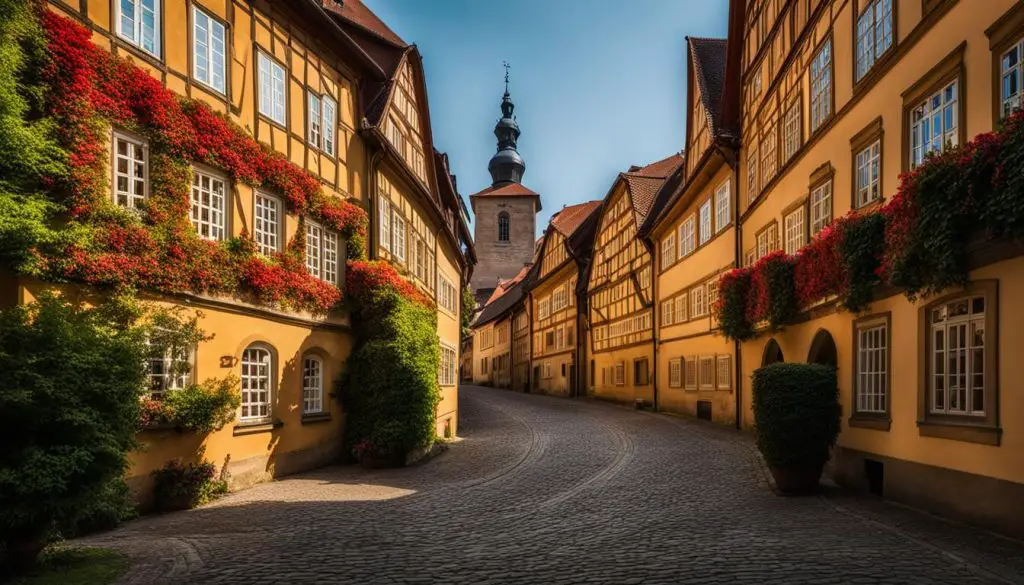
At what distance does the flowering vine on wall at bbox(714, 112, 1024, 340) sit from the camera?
812 cm

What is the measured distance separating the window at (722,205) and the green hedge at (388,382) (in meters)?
11.0

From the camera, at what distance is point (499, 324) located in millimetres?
66562

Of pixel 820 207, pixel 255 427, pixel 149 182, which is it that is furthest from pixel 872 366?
pixel 149 182

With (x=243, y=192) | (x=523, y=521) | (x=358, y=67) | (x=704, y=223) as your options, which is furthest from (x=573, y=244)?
(x=523, y=521)

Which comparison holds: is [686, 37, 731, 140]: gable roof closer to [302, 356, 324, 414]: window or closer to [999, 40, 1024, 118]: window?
[302, 356, 324, 414]: window

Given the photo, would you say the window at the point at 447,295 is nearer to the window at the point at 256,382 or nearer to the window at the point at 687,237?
the window at the point at 687,237

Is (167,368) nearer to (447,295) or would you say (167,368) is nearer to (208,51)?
(208,51)

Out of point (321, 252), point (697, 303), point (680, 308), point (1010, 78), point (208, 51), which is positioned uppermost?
point (208, 51)

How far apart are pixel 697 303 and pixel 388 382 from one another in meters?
13.4

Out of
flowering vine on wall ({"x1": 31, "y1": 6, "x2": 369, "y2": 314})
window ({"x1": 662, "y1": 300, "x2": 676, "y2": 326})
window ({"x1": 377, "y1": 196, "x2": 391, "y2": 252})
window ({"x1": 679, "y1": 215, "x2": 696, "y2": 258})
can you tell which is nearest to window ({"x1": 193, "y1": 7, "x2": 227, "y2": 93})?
flowering vine on wall ({"x1": 31, "y1": 6, "x2": 369, "y2": 314})

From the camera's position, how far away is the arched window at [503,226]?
7850cm

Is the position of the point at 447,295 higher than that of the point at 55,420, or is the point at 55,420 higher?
the point at 447,295

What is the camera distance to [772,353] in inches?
772

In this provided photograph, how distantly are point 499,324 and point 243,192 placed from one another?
53.2 meters
